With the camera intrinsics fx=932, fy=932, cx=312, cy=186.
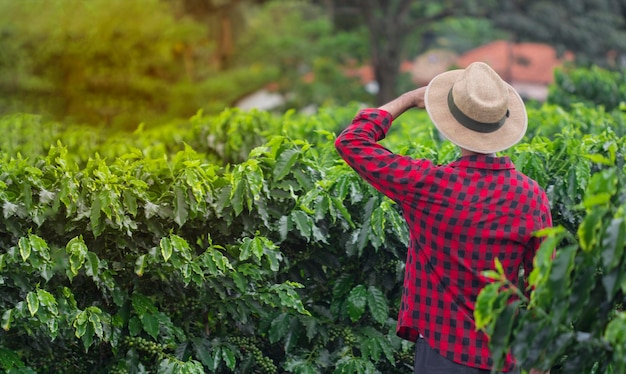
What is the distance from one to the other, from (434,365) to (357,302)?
92cm

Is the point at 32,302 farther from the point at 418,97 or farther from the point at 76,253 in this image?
the point at 418,97

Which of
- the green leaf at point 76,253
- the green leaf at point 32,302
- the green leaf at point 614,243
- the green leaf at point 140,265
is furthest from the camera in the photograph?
the green leaf at point 140,265

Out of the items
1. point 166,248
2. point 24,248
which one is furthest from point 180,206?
point 24,248

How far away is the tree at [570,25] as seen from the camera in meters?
28.1

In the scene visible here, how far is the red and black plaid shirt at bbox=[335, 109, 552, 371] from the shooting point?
306 cm

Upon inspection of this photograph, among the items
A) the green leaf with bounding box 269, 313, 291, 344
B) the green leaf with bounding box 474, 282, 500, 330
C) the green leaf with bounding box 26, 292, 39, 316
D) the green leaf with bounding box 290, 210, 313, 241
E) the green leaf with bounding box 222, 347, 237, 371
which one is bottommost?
the green leaf with bounding box 222, 347, 237, 371

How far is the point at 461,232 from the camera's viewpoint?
10.1 feet

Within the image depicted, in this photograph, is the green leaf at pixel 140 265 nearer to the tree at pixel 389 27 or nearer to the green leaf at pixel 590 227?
the green leaf at pixel 590 227

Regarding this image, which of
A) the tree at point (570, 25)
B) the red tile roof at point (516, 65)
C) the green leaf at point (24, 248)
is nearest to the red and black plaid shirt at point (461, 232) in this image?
the green leaf at point (24, 248)

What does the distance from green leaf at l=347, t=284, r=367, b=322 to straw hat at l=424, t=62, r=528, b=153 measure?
3.71ft

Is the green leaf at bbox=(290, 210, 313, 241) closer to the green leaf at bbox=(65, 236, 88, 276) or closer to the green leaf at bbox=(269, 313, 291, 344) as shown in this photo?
the green leaf at bbox=(269, 313, 291, 344)

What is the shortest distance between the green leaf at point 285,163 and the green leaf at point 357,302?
1.97 ft

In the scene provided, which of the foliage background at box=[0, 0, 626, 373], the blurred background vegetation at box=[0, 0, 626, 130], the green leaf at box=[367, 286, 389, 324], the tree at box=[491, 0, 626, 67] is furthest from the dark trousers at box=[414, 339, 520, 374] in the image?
the tree at box=[491, 0, 626, 67]

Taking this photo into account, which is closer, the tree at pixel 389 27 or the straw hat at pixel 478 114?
the straw hat at pixel 478 114
